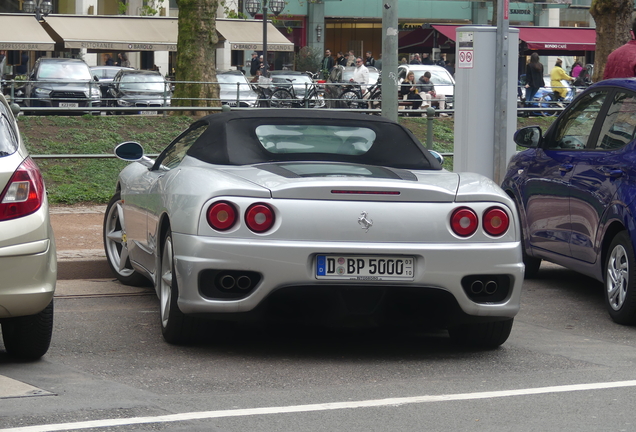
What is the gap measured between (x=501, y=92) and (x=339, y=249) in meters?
6.57

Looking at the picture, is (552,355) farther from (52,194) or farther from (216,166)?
(52,194)

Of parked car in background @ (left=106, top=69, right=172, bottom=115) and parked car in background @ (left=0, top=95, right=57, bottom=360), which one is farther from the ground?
parked car in background @ (left=106, top=69, right=172, bottom=115)

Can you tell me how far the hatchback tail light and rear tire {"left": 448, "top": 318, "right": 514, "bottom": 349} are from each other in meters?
2.38

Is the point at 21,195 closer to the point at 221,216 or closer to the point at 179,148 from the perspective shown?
the point at 221,216

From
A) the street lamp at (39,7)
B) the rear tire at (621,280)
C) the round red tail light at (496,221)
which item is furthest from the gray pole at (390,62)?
the street lamp at (39,7)

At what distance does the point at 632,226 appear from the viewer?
7.20 metres

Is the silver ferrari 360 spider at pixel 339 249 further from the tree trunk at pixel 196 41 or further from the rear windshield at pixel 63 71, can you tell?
the rear windshield at pixel 63 71

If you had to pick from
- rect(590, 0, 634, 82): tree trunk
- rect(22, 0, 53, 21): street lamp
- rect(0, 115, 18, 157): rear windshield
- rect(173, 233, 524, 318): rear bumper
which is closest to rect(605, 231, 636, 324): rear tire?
rect(173, 233, 524, 318): rear bumper

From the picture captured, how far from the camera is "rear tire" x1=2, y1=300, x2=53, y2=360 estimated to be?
5.77 metres

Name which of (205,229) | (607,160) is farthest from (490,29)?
(205,229)

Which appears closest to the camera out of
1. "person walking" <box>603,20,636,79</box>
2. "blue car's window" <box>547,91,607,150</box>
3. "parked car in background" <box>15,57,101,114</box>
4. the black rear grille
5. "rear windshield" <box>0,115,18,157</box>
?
"rear windshield" <box>0,115,18,157</box>

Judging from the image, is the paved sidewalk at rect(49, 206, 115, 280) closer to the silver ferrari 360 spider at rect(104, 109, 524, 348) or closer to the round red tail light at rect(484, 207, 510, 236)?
the silver ferrari 360 spider at rect(104, 109, 524, 348)

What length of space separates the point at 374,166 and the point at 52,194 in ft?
26.7

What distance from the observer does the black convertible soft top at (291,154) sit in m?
6.60
